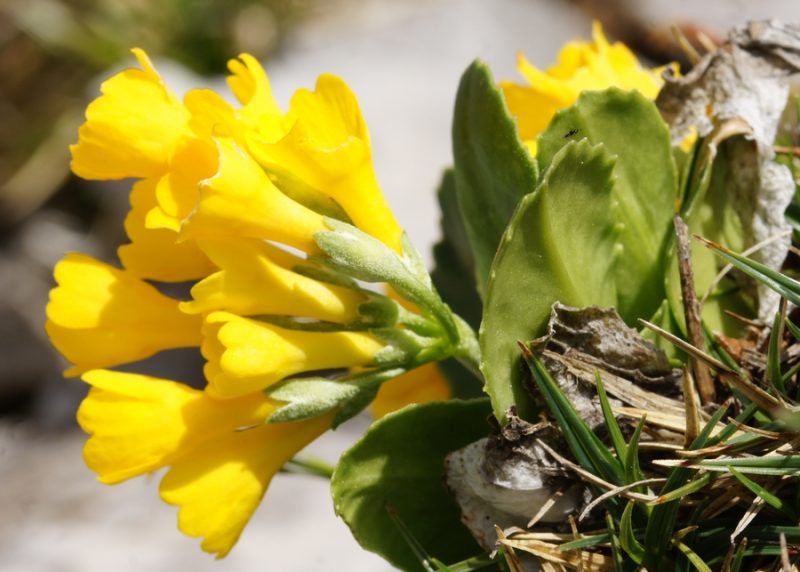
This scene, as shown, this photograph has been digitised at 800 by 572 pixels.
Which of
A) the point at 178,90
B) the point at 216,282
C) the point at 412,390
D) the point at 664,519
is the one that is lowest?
the point at 178,90

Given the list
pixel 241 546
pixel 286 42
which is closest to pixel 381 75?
pixel 286 42

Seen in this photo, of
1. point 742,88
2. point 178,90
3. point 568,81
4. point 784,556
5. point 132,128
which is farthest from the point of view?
point 178,90

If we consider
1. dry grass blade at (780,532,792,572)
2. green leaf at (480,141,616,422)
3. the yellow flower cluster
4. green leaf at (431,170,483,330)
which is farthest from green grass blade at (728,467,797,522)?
green leaf at (431,170,483,330)

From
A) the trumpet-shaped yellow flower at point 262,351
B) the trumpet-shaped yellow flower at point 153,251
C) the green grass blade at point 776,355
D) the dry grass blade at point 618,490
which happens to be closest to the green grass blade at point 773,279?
the green grass blade at point 776,355

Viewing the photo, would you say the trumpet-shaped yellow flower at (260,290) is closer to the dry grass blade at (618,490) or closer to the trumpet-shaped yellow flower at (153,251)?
the trumpet-shaped yellow flower at (153,251)

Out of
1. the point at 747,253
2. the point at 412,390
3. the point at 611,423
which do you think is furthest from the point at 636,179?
the point at 412,390

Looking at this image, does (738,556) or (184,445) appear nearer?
(738,556)

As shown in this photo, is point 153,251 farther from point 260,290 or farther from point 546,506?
point 546,506

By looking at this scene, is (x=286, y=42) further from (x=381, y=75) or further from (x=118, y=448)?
(x=118, y=448)
